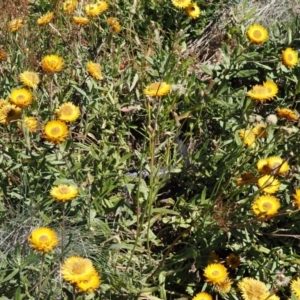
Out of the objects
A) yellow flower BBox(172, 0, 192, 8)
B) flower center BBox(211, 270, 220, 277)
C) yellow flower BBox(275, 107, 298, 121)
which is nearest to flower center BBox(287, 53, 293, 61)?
yellow flower BBox(275, 107, 298, 121)

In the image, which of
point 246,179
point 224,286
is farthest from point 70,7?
point 224,286

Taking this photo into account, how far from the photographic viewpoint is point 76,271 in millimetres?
1770

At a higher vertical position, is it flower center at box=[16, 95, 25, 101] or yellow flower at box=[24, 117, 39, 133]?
flower center at box=[16, 95, 25, 101]

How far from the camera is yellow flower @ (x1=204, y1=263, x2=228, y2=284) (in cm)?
215

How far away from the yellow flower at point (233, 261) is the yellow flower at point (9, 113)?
105 cm

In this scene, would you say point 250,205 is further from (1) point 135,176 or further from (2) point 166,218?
(1) point 135,176

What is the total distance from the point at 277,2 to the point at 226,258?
7.04ft

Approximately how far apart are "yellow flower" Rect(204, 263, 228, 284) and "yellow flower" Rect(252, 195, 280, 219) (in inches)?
10.1

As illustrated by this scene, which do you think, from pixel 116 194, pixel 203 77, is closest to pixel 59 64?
pixel 116 194

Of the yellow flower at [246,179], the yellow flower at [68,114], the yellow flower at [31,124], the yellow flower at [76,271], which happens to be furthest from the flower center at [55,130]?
the yellow flower at [246,179]

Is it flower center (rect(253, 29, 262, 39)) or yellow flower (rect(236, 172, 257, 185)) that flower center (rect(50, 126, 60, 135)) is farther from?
flower center (rect(253, 29, 262, 39))

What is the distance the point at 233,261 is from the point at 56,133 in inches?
35.8

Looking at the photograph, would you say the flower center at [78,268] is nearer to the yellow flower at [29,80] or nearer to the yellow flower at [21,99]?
the yellow flower at [21,99]

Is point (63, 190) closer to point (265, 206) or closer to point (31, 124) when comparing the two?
point (31, 124)
